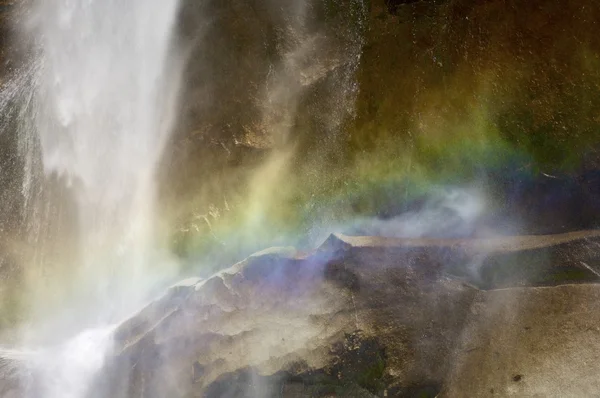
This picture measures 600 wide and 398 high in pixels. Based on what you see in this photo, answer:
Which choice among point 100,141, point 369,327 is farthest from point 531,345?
point 100,141

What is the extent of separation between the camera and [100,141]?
741cm

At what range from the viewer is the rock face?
433 cm

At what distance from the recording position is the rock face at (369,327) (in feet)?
14.2

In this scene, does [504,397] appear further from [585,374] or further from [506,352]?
[585,374]

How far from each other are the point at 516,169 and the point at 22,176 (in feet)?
24.0

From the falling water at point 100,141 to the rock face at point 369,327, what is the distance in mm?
1387

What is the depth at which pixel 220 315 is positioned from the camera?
18.2 feet

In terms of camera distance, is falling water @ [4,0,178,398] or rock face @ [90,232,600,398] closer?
rock face @ [90,232,600,398]

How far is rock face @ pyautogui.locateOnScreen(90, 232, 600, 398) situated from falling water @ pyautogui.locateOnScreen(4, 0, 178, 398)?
54.6 inches

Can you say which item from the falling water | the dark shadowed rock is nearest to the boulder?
the dark shadowed rock

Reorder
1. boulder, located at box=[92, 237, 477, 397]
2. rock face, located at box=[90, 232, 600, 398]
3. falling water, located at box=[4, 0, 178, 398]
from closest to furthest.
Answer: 1. rock face, located at box=[90, 232, 600, 398]
2. boulder, located at box=[92, 237, 477, 397]
3. falling water, located at box=[4, 0, 178, 398]

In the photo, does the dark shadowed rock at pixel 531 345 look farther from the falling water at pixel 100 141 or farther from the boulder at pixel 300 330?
the falling water at pixel 100 141

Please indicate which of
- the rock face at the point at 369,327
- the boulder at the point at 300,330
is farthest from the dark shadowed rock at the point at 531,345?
the boulder at the point at 300,330

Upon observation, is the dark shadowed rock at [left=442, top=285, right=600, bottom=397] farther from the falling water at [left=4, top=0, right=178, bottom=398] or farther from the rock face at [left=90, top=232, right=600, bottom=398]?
the falling water at [left=4, top=0, right=178, bottom=398]
